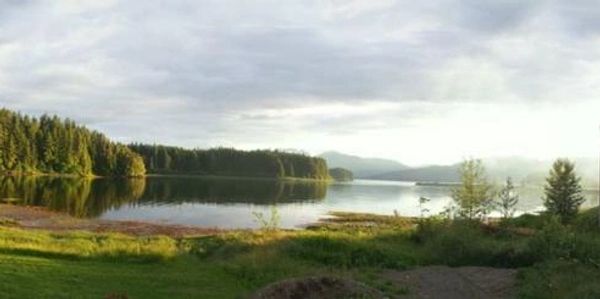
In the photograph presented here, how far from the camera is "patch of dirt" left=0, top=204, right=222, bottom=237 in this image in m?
44.4

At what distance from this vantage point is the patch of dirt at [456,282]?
16375mm

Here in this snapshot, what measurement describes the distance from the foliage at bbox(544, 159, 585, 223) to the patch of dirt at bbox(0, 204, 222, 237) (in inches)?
871

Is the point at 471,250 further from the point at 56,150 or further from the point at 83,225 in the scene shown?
the point at 56,150

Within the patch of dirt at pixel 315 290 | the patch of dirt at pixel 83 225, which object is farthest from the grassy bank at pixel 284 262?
the patch of dirt at pixel 83 225

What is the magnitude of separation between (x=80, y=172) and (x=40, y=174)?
10396 millimetres

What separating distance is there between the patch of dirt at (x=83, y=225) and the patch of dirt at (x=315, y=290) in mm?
28870

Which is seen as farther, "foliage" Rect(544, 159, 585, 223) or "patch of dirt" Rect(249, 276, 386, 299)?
"foliage" Rect(544, 159, 585, 223)

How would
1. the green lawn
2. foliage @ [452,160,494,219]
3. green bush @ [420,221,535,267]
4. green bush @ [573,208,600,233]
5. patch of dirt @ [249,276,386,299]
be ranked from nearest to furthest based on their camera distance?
patch of dirt @ [249,276,386,299], the green lawn, green bush @ [420,221,535,267], green bush @ [573,208,600,233], foliage @ [452,160,494,219]

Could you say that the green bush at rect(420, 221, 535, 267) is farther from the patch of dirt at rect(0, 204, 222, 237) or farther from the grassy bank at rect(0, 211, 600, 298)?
the patch of dirt at rect(0, 204, 222, 237)

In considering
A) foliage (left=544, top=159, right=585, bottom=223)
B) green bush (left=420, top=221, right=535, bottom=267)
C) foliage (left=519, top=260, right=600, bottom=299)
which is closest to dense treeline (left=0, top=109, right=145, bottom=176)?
foliage (left=544, top=159, right=585, bottom=223)

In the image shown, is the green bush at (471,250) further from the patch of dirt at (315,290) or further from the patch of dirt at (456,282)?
the patch of dirt at (315,290)

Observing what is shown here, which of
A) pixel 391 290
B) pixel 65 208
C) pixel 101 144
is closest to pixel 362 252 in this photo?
pixel 391 290

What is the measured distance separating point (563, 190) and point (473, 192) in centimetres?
1230

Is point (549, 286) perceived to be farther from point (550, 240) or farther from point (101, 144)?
point (101, 144)
